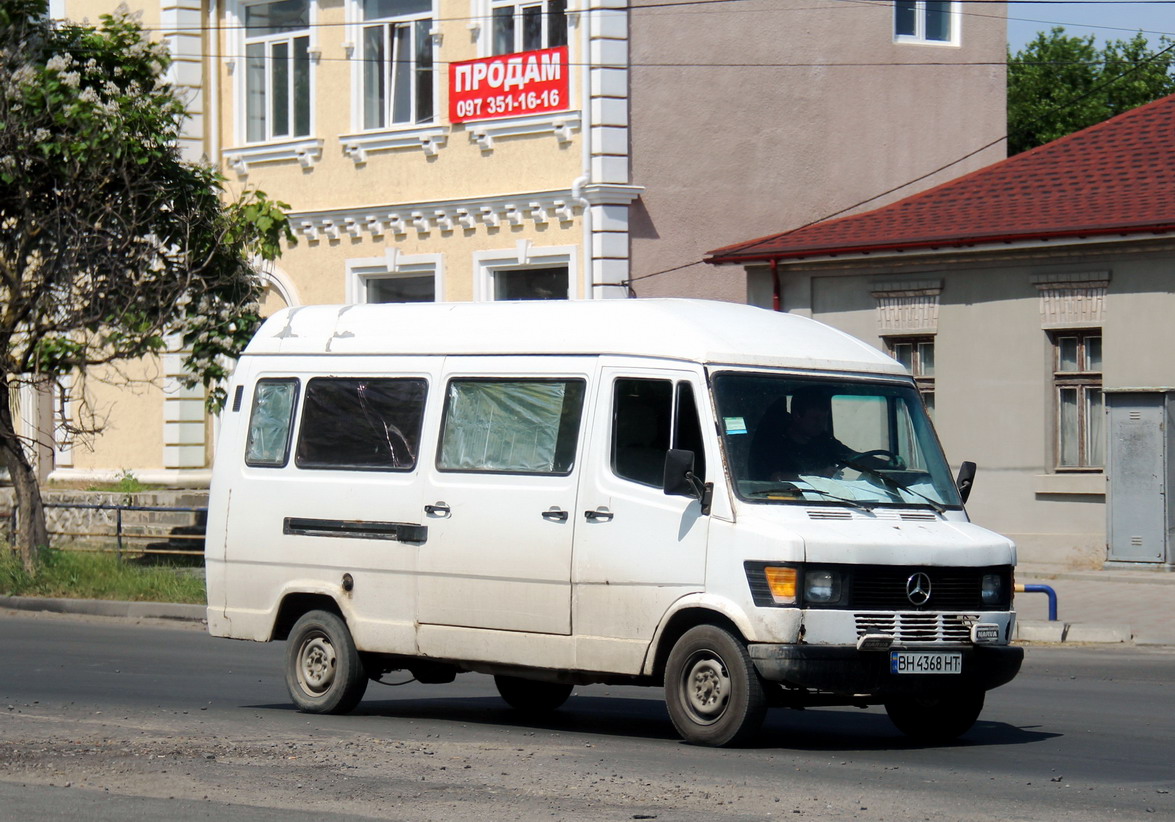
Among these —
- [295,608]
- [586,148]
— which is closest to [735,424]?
[295,608]

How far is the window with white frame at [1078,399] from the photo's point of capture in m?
24.1

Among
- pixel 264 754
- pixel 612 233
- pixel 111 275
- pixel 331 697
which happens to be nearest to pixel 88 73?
pixel 111 275

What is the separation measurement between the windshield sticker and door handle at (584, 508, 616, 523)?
79cm

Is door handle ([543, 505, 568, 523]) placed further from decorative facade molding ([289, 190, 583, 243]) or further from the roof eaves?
decorative facade molding ([289, 190, 583, 243])

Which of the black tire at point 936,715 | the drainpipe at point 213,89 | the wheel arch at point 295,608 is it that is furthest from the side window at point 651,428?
the drainpipe at point 213,89

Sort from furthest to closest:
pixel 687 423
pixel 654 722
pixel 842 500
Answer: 1. pixel 654 722
2. pixel 687 423
3. pixel 842 500

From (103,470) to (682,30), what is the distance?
12503mm

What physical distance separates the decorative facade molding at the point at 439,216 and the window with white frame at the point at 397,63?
1.34 m

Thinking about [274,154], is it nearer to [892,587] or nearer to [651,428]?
[651,428]

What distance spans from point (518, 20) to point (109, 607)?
35.5 feet

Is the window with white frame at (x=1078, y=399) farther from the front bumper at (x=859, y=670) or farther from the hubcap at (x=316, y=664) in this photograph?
the hubcap at (x=316, y=664)

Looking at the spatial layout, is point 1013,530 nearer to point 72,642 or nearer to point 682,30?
point 682,30

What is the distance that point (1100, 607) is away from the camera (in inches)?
780

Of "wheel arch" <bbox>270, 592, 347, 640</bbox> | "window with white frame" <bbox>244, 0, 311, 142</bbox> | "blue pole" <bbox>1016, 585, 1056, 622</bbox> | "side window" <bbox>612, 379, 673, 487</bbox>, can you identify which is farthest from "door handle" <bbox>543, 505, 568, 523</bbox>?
"window with white frame" <bbox>244, 0, 311, 142</bbox>
